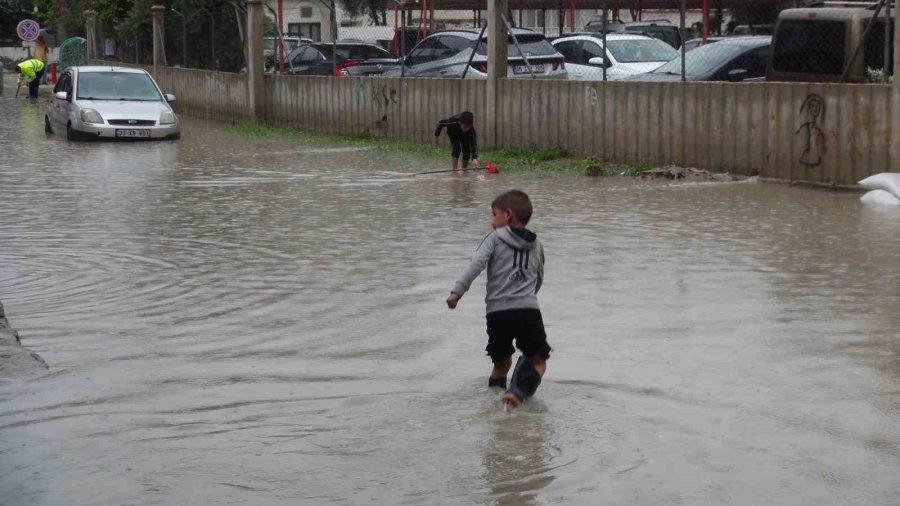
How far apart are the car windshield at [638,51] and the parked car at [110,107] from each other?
26.0ft

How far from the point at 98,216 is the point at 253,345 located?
6.91m

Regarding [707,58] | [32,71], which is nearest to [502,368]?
[707,58]

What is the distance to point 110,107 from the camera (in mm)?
26750

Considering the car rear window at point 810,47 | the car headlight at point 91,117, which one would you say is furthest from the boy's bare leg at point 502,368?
the car headlight at point 91,117

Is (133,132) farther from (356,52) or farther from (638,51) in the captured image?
(356,52)

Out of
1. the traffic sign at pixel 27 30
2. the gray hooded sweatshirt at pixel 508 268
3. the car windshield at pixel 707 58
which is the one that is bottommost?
the gray hooded sweatshirt at pixel 508 268

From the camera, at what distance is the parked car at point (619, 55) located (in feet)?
85.0

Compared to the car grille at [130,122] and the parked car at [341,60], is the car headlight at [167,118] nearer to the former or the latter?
the car grille at [130,122]

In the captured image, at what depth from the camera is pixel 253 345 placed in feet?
27.4

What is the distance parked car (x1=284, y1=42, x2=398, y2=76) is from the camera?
32719mm

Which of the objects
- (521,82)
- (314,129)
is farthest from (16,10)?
(521,82)

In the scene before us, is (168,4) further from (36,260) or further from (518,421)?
(518,421)

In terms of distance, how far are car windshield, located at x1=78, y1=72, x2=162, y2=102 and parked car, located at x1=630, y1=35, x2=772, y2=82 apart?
1059 centimetres

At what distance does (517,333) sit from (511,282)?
0.24m
